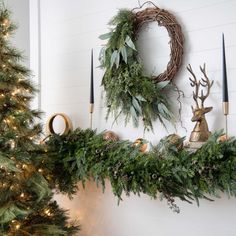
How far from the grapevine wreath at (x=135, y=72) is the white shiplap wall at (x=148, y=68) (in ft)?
0.21

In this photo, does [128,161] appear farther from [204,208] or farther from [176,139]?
[204,208]

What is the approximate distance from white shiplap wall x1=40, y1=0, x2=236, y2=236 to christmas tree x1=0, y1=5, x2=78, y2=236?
376 mm

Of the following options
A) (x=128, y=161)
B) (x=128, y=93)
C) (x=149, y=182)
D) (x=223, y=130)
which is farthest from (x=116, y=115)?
(x=223, y=130)

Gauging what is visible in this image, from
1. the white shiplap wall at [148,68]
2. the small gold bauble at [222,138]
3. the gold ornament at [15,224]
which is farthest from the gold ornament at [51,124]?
the small gold bauble at [222,138]

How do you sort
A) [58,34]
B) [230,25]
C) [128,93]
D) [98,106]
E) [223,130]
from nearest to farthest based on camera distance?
[223,130]
[230,25]
[128,93]
[98,106]
[58,34]

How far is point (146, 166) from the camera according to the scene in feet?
4.92

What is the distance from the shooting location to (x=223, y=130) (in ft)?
4.79

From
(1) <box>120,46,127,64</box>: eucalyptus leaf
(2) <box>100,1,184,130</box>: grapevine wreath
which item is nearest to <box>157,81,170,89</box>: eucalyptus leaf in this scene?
(2) <box>100,1,184,130</box>: grapevine wreath

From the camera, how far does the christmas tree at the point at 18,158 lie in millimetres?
1507

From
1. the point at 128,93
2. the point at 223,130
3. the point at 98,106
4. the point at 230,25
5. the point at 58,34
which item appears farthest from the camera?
the point at 58,34

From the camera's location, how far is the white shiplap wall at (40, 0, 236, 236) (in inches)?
62.2

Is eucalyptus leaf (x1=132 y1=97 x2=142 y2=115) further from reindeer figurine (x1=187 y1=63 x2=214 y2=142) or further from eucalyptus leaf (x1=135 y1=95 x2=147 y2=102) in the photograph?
reindeer figurine (x1=187 y1=63 x2=214 y2=142)

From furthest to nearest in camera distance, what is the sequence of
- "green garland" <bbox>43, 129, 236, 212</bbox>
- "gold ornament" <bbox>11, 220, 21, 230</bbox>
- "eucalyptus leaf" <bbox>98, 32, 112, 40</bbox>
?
"eucalyptus leaf" <bbox>98, 32, 112, 40</bbox>
"gold ornament" <bbox>11, 220, 21, 230</bbox>
"green garland" <bbox>43, 129, 236, 212</bbox>

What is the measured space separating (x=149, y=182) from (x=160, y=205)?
30 cm
